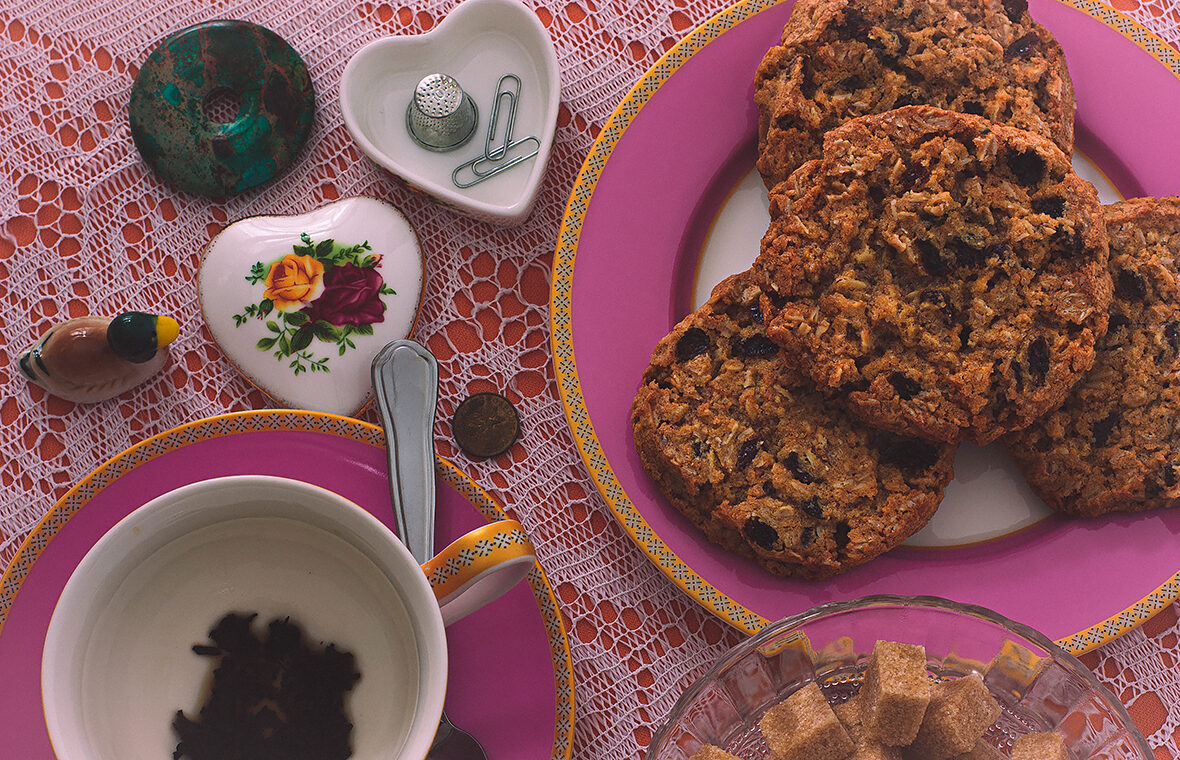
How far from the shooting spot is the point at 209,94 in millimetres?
1563

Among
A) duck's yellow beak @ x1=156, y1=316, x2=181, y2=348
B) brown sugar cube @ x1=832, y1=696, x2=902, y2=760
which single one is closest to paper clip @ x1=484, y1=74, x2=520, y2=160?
duck's yellow beak @ x1=156, y1=316, x2=181, y2=348

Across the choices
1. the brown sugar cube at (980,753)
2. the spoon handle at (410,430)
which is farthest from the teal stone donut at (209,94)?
the brown sugar cube at (980,753)

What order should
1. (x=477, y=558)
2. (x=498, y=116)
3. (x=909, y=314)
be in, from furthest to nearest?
(x=498, y=116)
(x=909, y=314)
(x=477, y=558)

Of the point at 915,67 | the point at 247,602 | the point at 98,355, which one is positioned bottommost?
the point at 98,355

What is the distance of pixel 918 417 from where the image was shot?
124 centimetres

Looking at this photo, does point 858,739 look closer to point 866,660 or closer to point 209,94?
point 866,660

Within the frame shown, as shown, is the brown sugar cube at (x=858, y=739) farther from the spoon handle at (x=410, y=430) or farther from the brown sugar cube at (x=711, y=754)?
the spoon handle at (x=410, y=430)

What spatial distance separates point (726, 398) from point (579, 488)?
1.01 ft

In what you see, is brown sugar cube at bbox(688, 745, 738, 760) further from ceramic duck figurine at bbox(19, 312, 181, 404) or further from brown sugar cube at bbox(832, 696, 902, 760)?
ceramic duck figurine at bbox(19, 312, 181, 404)

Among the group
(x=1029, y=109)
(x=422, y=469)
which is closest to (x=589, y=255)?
(x=422, y=469)

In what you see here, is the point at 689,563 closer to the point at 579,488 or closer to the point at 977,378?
the point at 579,488

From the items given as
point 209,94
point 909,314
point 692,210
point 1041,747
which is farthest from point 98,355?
point 1041,747

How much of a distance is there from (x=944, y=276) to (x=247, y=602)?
999mm

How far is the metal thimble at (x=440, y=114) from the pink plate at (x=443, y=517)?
512 millimetres
